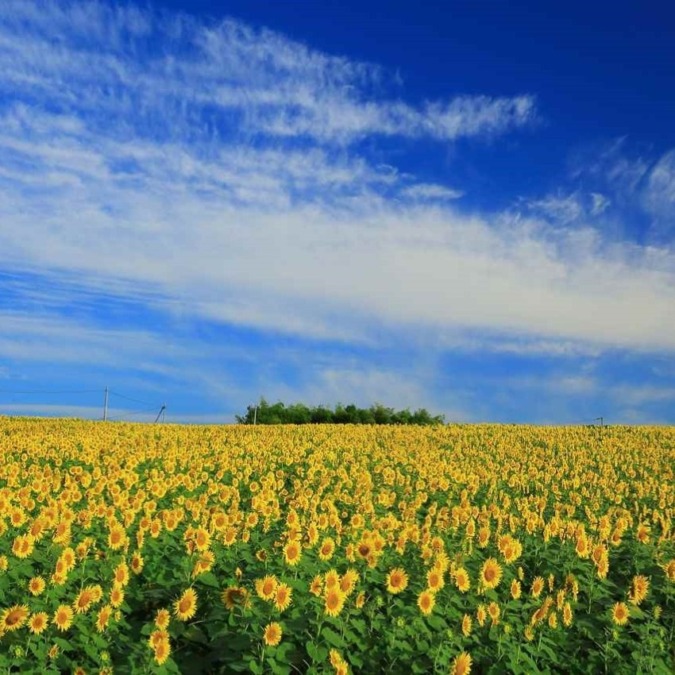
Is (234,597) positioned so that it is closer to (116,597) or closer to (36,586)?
(116,597)

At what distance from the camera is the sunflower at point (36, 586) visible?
7.41 m

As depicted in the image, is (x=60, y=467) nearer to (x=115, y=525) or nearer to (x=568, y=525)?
(x=115, y=525)

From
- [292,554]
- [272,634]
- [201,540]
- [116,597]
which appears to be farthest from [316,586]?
[116,597]

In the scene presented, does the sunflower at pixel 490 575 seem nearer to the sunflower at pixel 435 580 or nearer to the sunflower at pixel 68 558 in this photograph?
the sunflower at pixel 435 580

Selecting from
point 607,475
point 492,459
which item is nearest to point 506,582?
point 607,475

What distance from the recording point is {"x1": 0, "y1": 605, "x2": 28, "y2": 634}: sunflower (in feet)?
22.2

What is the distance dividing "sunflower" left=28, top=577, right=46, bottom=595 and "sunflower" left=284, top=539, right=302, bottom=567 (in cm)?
248

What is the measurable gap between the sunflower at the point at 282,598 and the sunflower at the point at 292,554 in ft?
2.55

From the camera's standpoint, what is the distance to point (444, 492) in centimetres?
1480

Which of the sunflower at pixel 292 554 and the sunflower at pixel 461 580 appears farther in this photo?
the sunflower at pixel 292 554

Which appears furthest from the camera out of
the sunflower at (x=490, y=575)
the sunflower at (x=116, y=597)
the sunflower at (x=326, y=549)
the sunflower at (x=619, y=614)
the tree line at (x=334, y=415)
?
the tree line at (x=334, y=415)

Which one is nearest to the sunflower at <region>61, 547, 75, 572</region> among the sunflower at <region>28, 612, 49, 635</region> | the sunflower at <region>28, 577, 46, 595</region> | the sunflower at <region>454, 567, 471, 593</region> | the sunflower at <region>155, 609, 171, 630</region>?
the sunflower at <region>28, 577, 46, 595</region>

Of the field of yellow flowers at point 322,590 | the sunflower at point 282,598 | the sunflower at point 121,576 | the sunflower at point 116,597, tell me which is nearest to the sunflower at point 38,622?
the field of yellow flowers at point 322,590

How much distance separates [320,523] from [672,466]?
45.3ft
